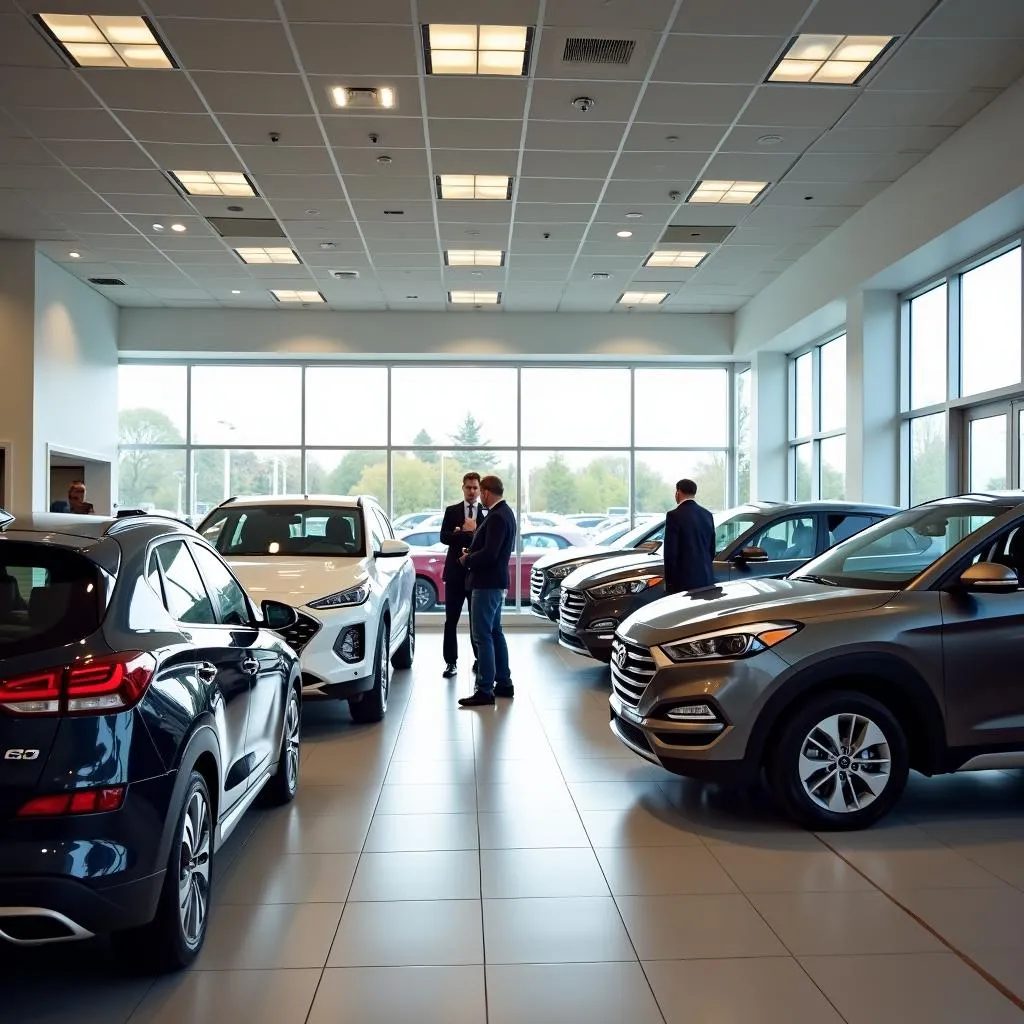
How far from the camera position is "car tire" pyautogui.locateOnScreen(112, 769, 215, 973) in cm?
281

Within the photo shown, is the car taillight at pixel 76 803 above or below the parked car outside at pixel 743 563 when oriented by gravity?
below

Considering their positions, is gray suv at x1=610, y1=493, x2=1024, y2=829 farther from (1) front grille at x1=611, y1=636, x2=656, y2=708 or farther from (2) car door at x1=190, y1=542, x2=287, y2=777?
(2) car door at x1=190, y1=542, x2=287, y2=777

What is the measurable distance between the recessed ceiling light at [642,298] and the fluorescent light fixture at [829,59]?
6434 millimetres

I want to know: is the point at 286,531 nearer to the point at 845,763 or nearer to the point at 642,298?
the point at 845,763

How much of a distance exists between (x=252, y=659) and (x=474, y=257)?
341 inches

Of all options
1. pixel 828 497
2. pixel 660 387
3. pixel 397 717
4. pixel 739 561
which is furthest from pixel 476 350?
pixel 397 717

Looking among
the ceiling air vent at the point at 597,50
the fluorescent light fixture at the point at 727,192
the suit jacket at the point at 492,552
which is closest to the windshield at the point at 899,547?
the suit jacket at the point at 492,552

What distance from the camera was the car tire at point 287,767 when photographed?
15.2ft

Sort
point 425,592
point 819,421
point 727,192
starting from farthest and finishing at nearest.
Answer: point 425,592, point 819,421, point 727,192

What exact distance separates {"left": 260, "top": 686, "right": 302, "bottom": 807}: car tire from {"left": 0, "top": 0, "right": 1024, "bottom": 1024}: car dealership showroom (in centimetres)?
5

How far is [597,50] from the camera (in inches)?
258

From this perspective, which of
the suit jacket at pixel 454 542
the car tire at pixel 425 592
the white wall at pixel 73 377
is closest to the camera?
the suit jacket at pixel 454 542

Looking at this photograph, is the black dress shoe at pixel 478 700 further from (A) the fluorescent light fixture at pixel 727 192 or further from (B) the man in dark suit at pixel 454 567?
(A) the fluorescent light fixture at pixel 727 192

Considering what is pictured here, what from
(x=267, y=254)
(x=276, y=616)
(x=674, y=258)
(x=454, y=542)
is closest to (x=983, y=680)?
(x=276, y=616)
